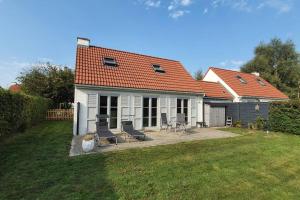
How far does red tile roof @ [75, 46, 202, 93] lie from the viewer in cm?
1222

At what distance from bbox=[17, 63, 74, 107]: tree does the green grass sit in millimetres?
17377

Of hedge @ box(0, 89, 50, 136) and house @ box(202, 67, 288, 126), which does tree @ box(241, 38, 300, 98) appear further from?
hedge @ box(0, 89, 50, 136)

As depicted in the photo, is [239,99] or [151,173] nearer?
[151,173]

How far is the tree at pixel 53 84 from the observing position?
24094 mm

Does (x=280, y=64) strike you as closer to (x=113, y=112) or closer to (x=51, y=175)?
(x=113, y=112)

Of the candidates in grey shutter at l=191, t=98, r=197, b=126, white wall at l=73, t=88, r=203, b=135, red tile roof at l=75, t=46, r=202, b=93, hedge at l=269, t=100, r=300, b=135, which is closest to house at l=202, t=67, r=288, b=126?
A: hedge at l=269, t=100, r=300, b=135

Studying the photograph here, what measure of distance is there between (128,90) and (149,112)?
214 centimetres

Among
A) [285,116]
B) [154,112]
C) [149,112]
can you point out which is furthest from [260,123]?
[149,112]

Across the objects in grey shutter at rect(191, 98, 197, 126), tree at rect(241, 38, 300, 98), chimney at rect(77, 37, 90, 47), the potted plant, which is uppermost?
tree at rect(241, 38, 300, 98)

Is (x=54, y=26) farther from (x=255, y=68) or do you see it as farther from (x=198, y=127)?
(x=255, y=68)

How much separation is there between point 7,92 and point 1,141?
2273 mm

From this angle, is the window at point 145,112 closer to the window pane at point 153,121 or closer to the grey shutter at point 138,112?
the grey shutter at point 138,112

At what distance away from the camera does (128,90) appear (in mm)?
12633

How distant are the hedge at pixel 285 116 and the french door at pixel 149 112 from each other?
28.4 feet
